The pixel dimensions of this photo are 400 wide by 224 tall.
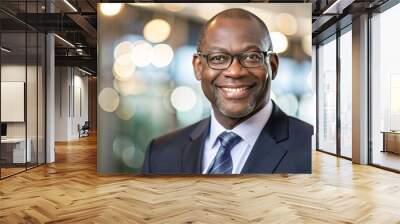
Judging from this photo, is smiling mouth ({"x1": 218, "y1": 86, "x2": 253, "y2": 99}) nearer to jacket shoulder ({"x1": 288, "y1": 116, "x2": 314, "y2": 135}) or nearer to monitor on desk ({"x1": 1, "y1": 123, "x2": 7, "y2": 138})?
jacket shoulder ({"x1": 288, "y1": 116, "x2": 314, "y2": 135})

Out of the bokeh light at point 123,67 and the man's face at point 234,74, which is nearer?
the man's face at point 234,74

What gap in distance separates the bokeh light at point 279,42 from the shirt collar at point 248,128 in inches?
39.7

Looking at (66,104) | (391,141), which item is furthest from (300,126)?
(66,104)

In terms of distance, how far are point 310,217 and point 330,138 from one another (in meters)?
7.18

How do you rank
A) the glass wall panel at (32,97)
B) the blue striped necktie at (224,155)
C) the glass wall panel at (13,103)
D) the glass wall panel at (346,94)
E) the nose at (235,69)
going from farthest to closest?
1. the glass wall panel at (346,94)
2. the glass wall panel at (32,97)
3. the glass wall panel at (13,103)
4. the blue striped necktie at (224,155)
5. the nose at (235,69)

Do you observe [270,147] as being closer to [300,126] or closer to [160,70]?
[300,126]

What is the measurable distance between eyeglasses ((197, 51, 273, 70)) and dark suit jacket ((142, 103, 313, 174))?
0.85m

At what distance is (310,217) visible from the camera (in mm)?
4316

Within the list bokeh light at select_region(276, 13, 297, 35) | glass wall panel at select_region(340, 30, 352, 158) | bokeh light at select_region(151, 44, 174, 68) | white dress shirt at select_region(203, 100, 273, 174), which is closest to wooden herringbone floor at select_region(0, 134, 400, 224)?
white dress shirt at select_region(203, 100, 273, 174)

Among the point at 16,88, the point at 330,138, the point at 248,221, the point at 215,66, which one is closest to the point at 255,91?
the point at 215,66

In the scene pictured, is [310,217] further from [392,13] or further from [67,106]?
[67,106]

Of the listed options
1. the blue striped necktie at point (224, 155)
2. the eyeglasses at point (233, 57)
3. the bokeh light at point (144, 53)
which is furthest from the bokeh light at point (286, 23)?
the bokeh light at point (144, 53)

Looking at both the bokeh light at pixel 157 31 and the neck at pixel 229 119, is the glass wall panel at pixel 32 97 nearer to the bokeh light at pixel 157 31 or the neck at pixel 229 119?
the bokeh light at pixel 157 31

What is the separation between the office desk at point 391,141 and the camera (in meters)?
7.79
